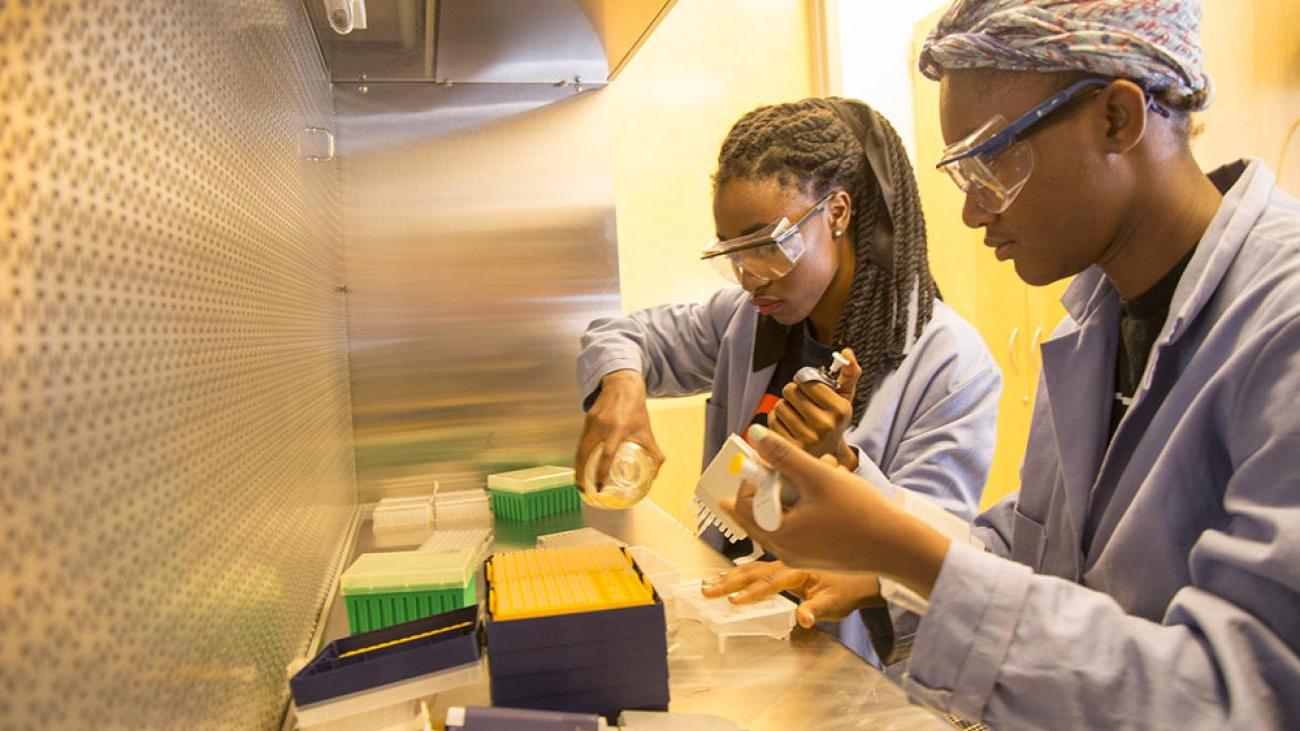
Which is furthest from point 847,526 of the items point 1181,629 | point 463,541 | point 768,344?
point 463,541

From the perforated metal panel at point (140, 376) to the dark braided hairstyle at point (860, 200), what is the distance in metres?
0.88

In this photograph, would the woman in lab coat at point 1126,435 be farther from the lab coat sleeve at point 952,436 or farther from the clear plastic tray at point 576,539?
the clear plastic tray at point 576,539

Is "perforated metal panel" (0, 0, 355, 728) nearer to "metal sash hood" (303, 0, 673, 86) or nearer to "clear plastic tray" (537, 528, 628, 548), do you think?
"clear plastic tray" (537, 528, 628, 548)

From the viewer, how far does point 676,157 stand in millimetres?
3137

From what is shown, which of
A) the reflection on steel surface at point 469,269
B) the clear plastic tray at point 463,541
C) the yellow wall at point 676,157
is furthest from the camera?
the yellow wall at point 676,157

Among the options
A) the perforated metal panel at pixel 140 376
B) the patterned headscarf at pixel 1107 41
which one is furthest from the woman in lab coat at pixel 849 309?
the perforated metal panel at pixel 140 376

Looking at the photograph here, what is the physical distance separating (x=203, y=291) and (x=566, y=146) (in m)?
1.92

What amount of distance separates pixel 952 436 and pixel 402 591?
0.91m

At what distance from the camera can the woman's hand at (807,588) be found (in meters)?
1.16

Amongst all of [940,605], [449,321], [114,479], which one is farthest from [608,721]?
[449,321]

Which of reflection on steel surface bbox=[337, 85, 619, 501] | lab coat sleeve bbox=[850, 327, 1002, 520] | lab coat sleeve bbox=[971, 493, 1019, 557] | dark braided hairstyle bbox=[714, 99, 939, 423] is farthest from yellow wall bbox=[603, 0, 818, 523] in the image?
lab coat sleeve bbox=[971, 493, 1019, 557]

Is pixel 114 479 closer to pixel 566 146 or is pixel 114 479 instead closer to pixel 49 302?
pixel 49 302

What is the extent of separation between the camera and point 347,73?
2365 millimetres

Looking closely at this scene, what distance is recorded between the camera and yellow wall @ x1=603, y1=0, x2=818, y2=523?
3098 millimetres
